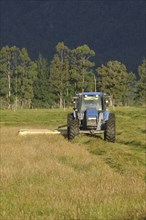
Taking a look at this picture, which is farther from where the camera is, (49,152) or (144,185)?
(49,152)

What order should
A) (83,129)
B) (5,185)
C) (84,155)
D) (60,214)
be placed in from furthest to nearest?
(83,129), (84,155), (5,185), (60,214)

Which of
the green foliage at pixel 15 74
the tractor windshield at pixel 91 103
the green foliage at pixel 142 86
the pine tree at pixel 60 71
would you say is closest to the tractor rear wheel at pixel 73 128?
the tractor windshield at pixel 91 103

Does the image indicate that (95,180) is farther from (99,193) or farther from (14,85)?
(14,85)

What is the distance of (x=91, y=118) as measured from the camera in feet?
74.6

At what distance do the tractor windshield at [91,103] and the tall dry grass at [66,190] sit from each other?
853 centimetres

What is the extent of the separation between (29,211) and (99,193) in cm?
172

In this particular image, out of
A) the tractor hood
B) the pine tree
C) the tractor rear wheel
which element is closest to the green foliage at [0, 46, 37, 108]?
the pine tree

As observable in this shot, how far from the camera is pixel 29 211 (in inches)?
332

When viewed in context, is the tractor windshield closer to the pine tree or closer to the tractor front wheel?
the tractor front wheel

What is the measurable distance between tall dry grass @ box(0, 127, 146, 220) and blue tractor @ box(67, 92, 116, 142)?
663 cm

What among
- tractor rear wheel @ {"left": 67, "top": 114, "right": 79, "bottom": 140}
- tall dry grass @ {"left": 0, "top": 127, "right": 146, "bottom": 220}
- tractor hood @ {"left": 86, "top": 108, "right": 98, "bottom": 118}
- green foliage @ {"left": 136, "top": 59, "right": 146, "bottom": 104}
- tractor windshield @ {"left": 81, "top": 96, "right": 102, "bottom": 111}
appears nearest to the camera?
tall dry grass @ {"left": 0, "top": 127, "right": 146, "bottom": 220}

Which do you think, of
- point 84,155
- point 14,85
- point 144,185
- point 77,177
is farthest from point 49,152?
point 14,85

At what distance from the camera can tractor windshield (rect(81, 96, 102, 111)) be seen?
24016mm

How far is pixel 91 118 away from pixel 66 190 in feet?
42.9
